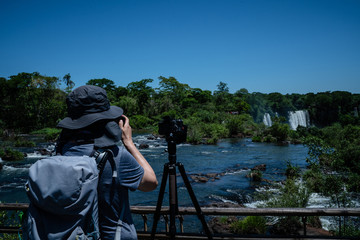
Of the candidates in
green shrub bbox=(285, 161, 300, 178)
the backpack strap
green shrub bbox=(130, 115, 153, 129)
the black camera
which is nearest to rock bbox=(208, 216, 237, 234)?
the black camera

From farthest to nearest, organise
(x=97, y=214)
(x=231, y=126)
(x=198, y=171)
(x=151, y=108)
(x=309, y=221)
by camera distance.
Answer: (x=151, y=108)
(x=231, y=126)
(x=198, y=171)
(x=309, y=221)
(x=97, y=214)

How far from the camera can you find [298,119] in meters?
31.7

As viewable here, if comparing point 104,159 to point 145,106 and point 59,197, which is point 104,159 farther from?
point 145,106

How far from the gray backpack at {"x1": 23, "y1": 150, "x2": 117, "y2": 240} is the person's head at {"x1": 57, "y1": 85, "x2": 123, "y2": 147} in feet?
0.50

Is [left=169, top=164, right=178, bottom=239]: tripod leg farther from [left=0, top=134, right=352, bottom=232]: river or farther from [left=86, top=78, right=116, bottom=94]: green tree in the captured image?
[left=86, top=78, right=116, bottom=94]: green tree

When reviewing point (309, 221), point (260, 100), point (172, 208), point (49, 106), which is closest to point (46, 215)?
point (172, 208)

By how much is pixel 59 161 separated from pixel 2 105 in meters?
39.1

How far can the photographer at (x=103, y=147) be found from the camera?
1063 mm

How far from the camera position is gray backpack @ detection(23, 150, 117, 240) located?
0.88 metres

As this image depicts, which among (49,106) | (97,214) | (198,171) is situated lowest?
(198,171)

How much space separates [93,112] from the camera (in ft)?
3.67

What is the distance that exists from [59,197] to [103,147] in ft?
0.88

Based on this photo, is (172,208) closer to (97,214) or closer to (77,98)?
(97,214)

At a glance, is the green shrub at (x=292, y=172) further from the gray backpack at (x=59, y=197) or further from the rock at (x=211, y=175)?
the gray backpack at (x=59, y=197)
